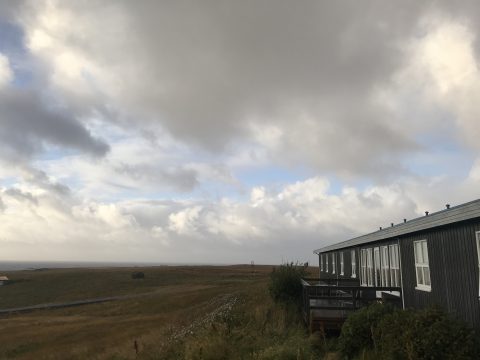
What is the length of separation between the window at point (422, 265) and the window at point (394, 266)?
2.16 metres

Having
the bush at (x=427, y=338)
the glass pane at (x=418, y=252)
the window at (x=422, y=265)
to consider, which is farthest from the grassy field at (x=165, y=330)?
the glass pane at (x=418, y=252)

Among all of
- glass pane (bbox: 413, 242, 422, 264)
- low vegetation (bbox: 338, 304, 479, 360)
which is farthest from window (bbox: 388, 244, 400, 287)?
low vegetation (bbox: 338, 304, 479, 360)

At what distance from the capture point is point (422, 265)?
46.6 ft

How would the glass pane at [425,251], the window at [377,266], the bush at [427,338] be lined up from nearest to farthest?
1. the bush at [427,338]
2. the glass pane at [425,251]
3. the window at [377,266]

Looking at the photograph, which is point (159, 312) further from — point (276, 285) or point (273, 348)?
point (273, 348)

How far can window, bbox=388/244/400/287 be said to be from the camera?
16969mm

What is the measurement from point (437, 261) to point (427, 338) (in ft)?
12.9

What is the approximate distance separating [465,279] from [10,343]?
28.9 m

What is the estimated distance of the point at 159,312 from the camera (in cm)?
3738

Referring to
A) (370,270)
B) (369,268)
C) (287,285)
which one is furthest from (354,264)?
(287,285)

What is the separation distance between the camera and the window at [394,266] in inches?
668

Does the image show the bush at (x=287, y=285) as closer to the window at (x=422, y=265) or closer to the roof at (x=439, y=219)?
the roof at (x=439, y=219)

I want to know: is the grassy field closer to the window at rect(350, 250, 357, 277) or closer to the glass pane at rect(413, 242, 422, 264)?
the glass pane at rect(413, 242, 422, 264)

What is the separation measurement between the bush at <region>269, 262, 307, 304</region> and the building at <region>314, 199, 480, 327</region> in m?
3.46
